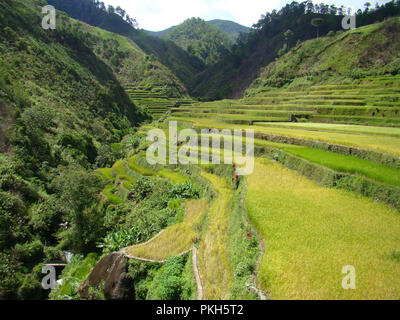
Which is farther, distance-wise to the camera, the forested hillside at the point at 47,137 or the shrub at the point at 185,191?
the forested hillside at the point at 47,137

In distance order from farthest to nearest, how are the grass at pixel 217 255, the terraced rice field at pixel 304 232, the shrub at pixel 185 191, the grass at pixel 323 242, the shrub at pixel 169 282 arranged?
1. the shrub at pixel 185 191
2. the shrub at pixel 169 282
3. the grass at pixel 217 255
4. the terraced rice field at pixel 304 232
5. the grass at pixel 323 242

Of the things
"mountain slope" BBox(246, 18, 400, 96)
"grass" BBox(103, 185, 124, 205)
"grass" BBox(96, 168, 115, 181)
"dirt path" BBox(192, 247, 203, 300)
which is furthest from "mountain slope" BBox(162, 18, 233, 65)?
"dirt path" BBox(192, 247, 203, 300)

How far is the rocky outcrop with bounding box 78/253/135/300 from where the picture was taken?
1178cm

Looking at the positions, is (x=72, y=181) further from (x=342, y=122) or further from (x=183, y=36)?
(x=183, y=36)

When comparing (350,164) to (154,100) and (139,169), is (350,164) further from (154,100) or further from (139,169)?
(154,100)

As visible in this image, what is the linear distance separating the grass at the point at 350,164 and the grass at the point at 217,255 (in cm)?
568

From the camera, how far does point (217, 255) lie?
976 cm

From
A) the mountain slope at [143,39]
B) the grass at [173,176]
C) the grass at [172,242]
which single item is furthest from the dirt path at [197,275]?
the mountain slope at [143,39]

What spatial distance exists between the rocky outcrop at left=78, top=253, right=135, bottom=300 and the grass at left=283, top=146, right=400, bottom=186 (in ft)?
39.4

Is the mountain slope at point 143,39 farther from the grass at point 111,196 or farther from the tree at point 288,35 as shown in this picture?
the grass at point 111,196

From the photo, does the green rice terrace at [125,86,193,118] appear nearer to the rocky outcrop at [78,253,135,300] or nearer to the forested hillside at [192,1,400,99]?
the forested hillside at [192,1,400,99]

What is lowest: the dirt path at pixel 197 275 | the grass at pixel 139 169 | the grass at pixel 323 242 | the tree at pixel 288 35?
the dirt path at pixel 197 275

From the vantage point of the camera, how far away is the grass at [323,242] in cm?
654

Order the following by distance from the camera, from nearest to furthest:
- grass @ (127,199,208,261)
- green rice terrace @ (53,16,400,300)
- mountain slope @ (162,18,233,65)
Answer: green rice terrace @ (53,16,400,300) → grass @ (127,199,208,261) → mountain slope @ (162,18,233,65)
